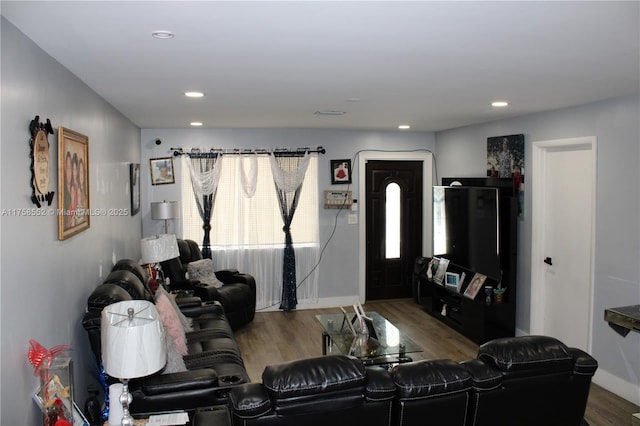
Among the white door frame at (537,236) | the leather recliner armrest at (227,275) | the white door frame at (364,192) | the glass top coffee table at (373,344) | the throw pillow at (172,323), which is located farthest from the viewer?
the white door frame at (364,192)

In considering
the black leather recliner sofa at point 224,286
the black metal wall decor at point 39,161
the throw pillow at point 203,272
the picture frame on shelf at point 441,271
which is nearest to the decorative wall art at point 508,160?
the picture frame on shelf at point 441,271

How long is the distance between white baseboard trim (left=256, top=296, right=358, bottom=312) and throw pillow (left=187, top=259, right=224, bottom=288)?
1.12 meters

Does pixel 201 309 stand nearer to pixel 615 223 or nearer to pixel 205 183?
pixel 205 183

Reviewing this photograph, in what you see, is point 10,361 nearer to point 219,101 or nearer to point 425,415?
point 425,415

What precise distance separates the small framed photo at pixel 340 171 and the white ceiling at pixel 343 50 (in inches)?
103

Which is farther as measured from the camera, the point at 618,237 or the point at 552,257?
the point at 552,257

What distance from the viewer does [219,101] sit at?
14.7ft

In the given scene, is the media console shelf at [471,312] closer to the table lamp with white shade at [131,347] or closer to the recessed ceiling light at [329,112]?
the recessed ceiling light at [329,112]

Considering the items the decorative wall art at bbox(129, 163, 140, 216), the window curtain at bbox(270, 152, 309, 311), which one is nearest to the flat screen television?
the window curtain at bbox(270, 152, 309, 311)

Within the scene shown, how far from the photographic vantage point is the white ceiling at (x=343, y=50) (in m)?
2.10

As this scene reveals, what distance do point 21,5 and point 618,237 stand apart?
14.8ft

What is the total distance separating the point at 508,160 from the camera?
585 centimetres

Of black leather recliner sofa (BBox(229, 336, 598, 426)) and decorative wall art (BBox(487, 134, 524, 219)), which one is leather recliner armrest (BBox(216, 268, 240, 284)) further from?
black leather recliner sofa (BBox(229, 336, 598, 426))

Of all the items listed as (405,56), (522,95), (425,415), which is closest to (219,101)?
(405,56)
